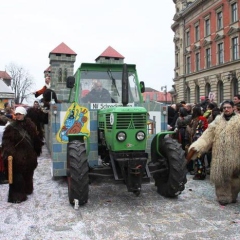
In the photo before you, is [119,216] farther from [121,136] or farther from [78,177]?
[121,136]

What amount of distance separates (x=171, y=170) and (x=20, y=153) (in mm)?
2543

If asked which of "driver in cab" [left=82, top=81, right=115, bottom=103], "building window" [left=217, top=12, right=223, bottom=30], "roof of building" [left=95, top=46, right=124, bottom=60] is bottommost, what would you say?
"driver in cab" [left=82, top=81, right=115, bottom=103]

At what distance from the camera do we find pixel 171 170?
5117 mm

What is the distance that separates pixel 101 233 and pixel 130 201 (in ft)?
4.56

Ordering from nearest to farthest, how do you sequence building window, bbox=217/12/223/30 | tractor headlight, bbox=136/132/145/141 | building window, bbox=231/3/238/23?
1. tractor headlight, bbox=136/132/145/141
2. building window, bbox=231/3/238/23
3. building window, bbox=217/12/223/30

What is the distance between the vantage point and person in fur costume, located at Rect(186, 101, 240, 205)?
197 inches

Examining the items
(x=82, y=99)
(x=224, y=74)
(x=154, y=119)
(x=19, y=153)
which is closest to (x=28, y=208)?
(x=19, y=153)

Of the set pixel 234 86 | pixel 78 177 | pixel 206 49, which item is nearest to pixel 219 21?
pixel 206 49

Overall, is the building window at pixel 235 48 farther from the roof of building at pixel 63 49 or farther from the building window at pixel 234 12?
the roof of building at pixel 63 49

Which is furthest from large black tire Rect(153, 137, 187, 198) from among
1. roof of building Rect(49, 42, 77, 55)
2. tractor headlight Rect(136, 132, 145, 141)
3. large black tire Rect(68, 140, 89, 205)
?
roof of building Rect(49, 42, 77, 55)

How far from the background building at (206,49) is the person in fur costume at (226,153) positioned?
1032 inches

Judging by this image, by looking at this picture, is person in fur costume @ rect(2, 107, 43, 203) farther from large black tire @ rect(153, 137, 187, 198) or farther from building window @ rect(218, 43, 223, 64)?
building window @ rect(218, 43, 223, 64)

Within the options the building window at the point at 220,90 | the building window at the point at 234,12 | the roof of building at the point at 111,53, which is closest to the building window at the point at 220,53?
the building window at the point at 220,90

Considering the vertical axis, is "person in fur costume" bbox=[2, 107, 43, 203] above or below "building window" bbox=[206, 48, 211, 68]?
below
